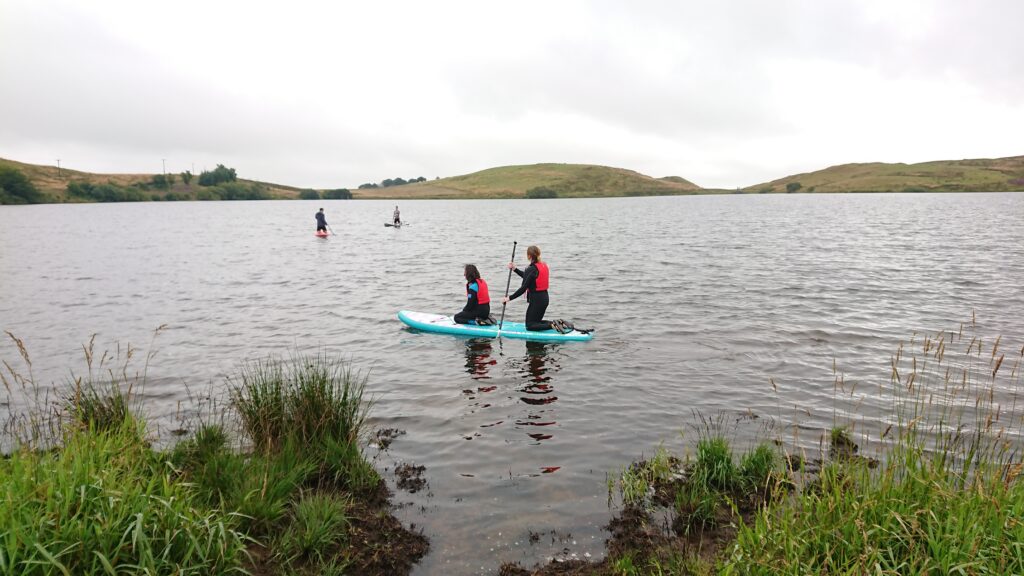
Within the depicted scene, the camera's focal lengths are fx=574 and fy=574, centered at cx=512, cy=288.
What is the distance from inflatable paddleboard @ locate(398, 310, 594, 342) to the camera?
15.6 m

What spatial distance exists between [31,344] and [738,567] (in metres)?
18.1

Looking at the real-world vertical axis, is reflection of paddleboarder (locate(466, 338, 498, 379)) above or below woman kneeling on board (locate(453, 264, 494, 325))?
below

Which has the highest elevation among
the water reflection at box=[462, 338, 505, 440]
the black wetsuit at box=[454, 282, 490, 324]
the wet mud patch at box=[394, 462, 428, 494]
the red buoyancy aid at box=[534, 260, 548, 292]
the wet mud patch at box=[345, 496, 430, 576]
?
the red buoyancy aid at box=[534, 260, 548, 292]

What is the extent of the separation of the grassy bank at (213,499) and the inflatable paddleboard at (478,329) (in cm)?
808

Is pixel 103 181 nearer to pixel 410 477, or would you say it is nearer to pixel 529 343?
pixel 529 343

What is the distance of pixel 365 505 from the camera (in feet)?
22.1

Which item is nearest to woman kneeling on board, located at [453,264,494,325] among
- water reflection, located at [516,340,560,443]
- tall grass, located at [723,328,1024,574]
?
water reflection, located at [516,340,560,443]

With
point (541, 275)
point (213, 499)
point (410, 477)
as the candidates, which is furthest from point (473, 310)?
point (213, 499)

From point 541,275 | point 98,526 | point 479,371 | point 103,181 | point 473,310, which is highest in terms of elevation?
point 103,181

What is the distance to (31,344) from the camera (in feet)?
50.1

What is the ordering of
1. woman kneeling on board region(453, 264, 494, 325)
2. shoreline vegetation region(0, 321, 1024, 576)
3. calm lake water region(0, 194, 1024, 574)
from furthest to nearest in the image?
woman kneeling on board region(453, 264, 494, 325), calm lake water region(0, 194, 1024, 574), shoreline vegetation region(0, 321, 1024, 576)

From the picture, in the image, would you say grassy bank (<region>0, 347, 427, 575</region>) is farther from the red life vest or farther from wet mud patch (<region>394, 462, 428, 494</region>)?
the red life vest

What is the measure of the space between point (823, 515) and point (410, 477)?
516 cm

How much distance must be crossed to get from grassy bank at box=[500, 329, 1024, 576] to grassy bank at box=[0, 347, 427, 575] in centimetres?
187
